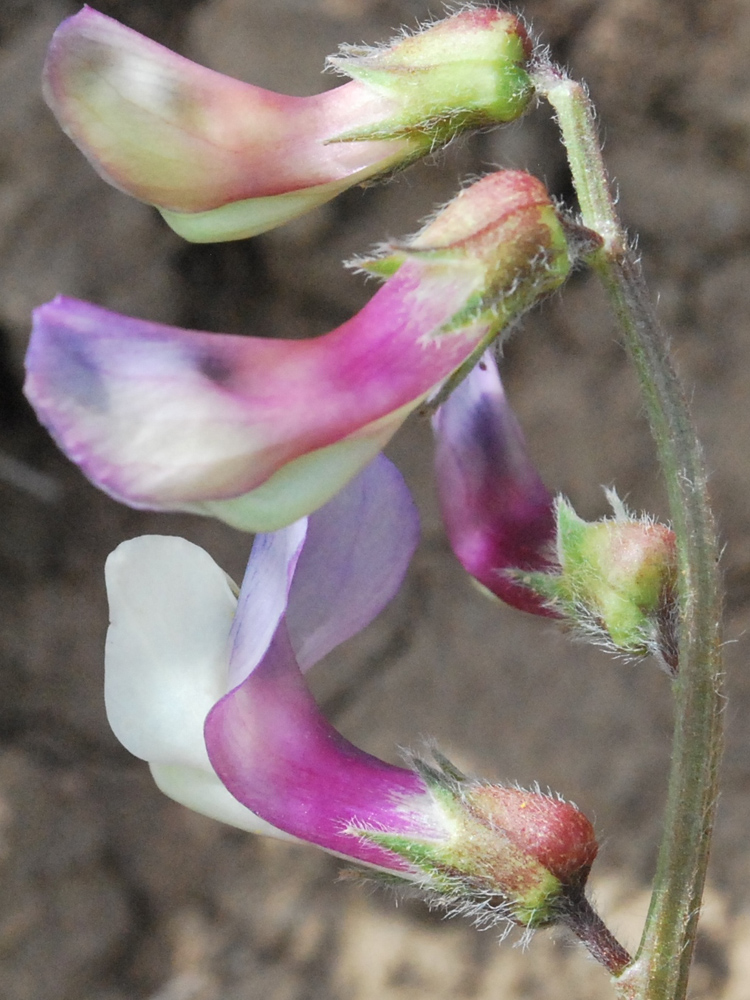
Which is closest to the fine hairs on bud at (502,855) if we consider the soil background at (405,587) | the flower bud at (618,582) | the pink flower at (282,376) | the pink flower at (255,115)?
the flower bud at (618,582)

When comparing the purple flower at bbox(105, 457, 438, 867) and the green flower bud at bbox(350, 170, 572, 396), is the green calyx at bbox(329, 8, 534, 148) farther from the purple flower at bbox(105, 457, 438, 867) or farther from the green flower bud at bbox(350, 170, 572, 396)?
the purple flower at bbox(105, 457, 438, 867)

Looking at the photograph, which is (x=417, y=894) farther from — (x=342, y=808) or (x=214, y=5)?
(x=214, y=5)

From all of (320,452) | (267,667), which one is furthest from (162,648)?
(320,452)

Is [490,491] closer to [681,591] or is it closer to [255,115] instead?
[681,591]

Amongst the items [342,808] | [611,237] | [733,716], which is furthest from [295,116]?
[733,716]

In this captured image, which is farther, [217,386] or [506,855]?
[506,855]

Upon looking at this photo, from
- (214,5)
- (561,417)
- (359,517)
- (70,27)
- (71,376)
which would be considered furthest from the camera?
(561,417)

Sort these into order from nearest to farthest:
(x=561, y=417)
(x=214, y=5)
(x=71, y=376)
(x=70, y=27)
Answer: (x=71, y=376) < (x=70, y=27) < (x=214, y=5) < (x=561, y=417)
